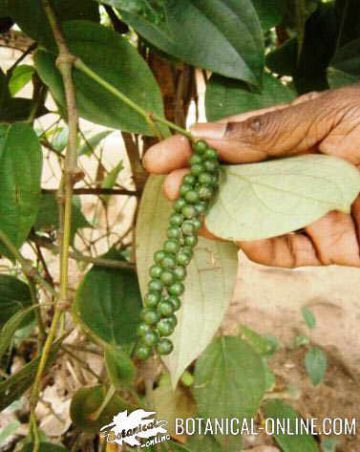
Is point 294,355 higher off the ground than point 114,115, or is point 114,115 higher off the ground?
point 114,115

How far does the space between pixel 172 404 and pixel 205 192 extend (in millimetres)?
364

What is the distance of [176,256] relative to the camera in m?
0.43

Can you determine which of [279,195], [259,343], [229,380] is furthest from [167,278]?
[259,343]

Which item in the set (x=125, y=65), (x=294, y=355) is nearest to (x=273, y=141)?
(x=125, y=65)

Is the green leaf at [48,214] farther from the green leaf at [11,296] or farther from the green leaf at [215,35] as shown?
the green leaf at [215,35]

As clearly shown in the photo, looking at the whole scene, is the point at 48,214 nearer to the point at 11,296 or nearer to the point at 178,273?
the point at 11,296

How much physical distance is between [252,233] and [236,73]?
19 centimetres

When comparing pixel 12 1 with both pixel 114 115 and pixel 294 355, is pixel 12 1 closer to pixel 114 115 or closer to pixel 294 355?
pixel 114 115

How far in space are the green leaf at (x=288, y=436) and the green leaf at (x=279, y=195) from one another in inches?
18.2

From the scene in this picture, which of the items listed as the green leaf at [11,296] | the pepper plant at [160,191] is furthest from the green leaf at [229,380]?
the green leaf at [11,296]

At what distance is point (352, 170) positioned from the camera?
41cm

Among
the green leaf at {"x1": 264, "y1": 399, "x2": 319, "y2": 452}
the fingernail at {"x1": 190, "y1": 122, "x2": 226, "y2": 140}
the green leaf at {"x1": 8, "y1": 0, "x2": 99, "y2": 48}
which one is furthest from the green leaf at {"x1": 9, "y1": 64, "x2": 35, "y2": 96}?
the green leaf at {"x1": 264, "y1": 399, "x2": 319, "y2": 452}

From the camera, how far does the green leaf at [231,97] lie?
560 mm

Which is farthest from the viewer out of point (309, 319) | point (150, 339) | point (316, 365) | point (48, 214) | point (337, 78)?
point (309, 319)
